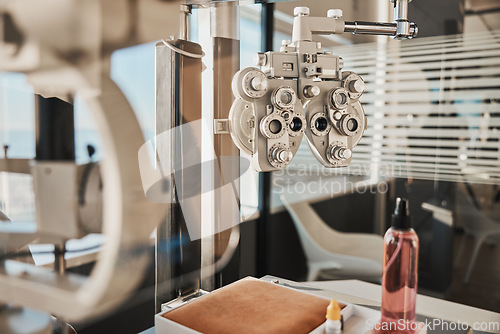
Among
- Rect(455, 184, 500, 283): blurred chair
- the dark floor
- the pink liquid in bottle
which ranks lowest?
the dark floor

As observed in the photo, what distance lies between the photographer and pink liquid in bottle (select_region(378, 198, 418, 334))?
2.20 feet

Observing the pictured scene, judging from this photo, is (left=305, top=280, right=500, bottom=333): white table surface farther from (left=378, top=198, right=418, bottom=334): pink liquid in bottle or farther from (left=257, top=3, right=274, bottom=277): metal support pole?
(left=257, top=3, right=274, bottom=277): metal support pole

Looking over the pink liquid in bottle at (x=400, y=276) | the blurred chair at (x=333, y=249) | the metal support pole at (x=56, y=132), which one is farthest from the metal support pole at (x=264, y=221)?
the pink liquid in bottle at (x=400, y=276)

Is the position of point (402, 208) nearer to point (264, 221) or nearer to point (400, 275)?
point (400, 275)

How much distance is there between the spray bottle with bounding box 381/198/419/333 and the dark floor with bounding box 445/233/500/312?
1451 mm

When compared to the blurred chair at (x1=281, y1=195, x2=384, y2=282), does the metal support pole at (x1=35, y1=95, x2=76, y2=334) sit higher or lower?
higher

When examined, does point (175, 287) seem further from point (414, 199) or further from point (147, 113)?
point (414, 199)

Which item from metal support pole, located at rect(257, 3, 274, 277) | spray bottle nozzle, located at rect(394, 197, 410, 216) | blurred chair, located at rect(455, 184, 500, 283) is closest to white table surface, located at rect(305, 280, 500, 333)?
spray bottle nozzle, located at rect(394, 197, 410, 216)

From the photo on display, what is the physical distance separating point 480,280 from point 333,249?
688 mm

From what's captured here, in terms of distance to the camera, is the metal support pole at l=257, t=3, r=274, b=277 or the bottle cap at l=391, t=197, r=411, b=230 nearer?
the bottle cap at l=391, t=197, r=411, b=230

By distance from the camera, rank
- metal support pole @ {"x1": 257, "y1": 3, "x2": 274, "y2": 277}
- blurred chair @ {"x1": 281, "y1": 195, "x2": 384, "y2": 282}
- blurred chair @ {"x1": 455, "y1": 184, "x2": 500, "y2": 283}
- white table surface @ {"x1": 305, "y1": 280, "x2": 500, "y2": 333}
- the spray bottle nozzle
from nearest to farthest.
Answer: the spray bottle nozzle → white table surface @ {"x1": 305, "y1": 280, "x2": 500, "y2": 333} → blurred chair @ {"x1": 455, "y1": 184, "x2": 500, "y2": 283} → blurred chair @ {"x1": 281, "y1": 195, "x2": 384, "y2": 282} → metal support pole @ {"x1": 257, "y1": 3, "x2": 274, "y2": 277}

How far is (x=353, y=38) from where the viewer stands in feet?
6.92

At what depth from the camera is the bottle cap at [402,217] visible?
0.67m

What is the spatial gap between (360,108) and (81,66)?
0.68m
